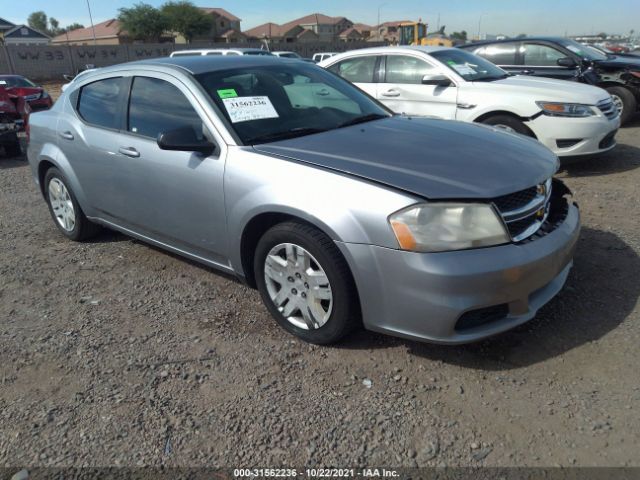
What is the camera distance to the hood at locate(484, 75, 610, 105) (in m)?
6.15

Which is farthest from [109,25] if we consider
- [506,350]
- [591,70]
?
[506,350]

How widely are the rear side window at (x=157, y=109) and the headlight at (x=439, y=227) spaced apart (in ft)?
5.15

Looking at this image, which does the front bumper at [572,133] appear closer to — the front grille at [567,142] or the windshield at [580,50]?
the front grille at [567,142]

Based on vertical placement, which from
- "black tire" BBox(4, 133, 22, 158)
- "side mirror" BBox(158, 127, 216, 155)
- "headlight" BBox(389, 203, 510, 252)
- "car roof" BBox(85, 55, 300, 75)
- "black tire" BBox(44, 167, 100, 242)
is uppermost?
"car roof" BBox(85, 55, 300, 75)

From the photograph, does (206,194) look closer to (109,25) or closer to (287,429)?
(287,429)

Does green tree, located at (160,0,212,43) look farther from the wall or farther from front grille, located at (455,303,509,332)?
front grille, located at (455,303,509,332)

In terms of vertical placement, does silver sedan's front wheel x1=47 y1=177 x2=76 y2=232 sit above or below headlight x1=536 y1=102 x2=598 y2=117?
below

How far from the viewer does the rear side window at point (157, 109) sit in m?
3.43

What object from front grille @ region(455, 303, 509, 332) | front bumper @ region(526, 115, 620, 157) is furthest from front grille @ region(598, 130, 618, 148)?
front grille @ region(455, 303, 509, 332)

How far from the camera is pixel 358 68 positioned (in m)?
7.52

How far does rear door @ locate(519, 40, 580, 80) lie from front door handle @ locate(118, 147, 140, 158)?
7.65 m

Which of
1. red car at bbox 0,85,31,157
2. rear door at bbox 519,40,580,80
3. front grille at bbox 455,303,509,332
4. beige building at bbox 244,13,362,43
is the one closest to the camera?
front grille at bbox 455,303,509,332

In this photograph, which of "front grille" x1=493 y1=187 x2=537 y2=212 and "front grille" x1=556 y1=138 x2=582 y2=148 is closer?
"front grille" x1=493 y1=187 x2=537 y2=212

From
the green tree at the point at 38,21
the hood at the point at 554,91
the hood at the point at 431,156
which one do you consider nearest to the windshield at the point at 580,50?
the hood at the point at 554,91
